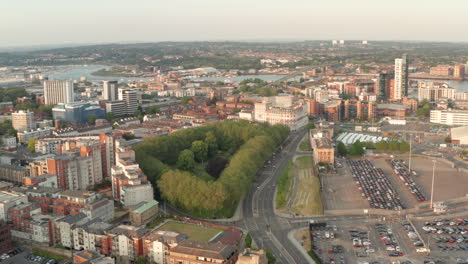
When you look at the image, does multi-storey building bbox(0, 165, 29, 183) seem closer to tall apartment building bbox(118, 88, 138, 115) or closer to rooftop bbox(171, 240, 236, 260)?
rooftop bbox(171, 240, 236, 260)

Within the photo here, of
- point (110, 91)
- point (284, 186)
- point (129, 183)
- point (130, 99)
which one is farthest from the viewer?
point (110, 91)

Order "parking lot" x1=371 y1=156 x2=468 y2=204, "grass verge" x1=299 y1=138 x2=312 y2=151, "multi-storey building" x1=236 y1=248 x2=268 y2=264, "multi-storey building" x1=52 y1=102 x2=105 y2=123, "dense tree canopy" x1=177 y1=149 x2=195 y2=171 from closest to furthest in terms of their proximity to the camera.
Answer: "multi-storey building" x1=236 y1=248 x2=268 y2=264
"parking lot" x1=371 y1=156 x2=468 y2=204
"dense tree canopy" x1=177 y1=149 x2=195 y2=171
"grass verge" x1=299 y1=138 x2=312 y2=151
"multi-storey building" x1=52 y1=102 x2=105 y2=123

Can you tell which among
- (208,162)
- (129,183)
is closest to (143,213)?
(129,183)

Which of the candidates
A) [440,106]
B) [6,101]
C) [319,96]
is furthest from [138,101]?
[440,106]

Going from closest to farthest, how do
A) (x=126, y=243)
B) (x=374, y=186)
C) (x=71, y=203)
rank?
(x=126, y=243), (x=71, y=203), (x=374, y=186)

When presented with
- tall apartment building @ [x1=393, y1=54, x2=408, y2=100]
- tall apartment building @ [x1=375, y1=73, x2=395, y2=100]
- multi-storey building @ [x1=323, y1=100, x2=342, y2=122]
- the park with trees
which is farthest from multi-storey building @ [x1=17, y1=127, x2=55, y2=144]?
tall apartment building @ [x1=375, y1=73, x2=395, y2=100]

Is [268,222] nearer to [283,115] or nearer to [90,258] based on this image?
[90,258]

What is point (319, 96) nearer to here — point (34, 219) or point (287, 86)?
point (287, 86)
